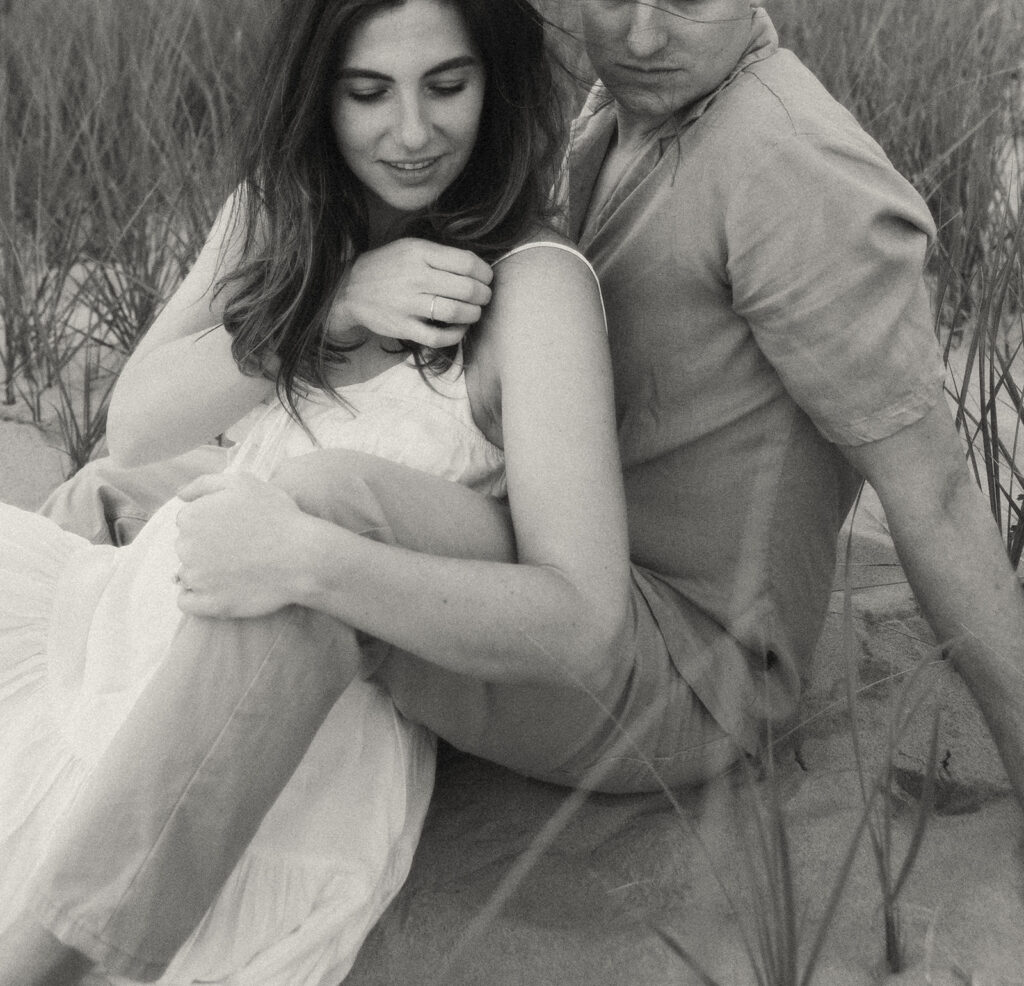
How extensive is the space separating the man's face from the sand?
0.63 m

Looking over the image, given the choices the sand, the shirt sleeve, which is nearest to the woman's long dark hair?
the shirt sleeve

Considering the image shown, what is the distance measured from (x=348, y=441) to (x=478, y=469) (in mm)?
159

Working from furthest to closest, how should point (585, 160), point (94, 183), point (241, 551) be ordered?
1. point (94, 183)
2. point (585, 160)
3. point (241, 551)

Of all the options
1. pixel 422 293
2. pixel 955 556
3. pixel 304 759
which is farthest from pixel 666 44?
pixel 304 759

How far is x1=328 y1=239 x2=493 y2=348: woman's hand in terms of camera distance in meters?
1.55

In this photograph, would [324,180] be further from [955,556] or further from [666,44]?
[955,556]

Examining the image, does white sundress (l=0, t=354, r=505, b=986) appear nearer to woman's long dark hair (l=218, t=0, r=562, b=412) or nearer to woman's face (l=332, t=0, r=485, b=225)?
woman's long dark hair (l=218, t=0, r=562, b=412)

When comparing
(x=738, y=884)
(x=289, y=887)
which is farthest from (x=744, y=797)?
(x=289, y=887)

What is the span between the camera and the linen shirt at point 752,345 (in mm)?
1431

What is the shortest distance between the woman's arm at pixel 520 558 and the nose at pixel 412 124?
24 centimetres

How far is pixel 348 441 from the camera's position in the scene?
1.65 metres

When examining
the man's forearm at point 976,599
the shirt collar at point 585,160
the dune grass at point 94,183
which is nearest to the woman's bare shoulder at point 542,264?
the shirt collar at point 585,160

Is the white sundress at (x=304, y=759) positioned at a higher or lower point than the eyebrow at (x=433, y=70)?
lower

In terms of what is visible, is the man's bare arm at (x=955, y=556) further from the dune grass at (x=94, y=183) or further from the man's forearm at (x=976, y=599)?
the dune grass at (x=94, y=183)
